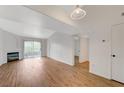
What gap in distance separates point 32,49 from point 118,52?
945cm

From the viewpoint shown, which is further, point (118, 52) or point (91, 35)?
point (91, 35)

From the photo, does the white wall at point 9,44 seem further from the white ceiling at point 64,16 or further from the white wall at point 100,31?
the white wall at point 100,31

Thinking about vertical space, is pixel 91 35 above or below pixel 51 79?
above

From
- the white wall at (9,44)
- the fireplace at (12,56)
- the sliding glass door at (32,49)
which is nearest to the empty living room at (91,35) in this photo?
the white wall at (9,44)

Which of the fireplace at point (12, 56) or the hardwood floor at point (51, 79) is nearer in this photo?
the hardwood floor at point (51, 79)

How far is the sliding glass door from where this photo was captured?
435 inches

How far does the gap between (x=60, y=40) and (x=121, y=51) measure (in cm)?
520

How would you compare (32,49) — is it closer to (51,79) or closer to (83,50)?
(83,50)

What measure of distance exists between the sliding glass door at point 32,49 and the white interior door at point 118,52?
9146 mm

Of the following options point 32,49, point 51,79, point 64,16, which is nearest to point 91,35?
point 64,16

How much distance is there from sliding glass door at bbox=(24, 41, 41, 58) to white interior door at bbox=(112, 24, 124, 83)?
915 cm

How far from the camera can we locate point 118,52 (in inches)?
143

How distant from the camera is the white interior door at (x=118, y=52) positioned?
3516 millimetres
